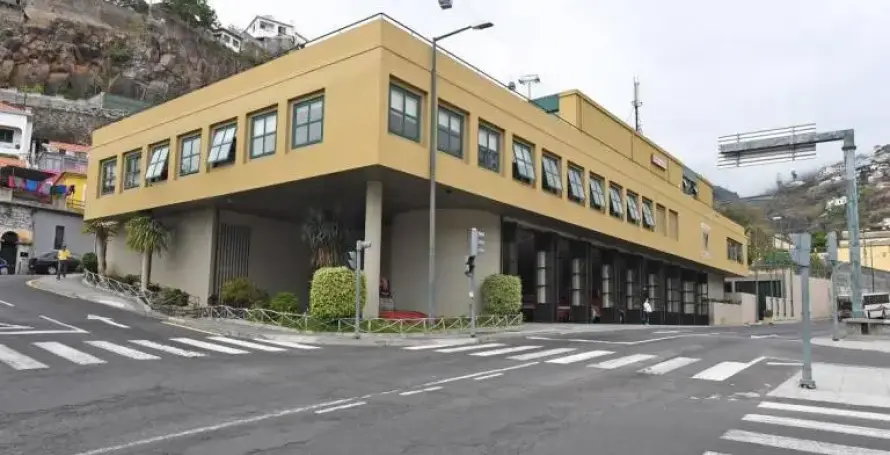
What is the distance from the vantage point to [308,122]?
23.6 m

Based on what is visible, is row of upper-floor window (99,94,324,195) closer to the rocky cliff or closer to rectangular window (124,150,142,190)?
rectangular window (124,150,142,190)

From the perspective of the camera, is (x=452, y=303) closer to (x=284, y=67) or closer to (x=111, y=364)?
(x=284, y=67)

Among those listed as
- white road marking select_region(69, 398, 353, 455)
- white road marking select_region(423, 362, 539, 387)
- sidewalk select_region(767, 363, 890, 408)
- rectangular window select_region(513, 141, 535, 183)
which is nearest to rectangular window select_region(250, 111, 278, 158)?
rectangular window select_region(513, 141, 535, 183)

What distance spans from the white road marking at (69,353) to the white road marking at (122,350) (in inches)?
26.0

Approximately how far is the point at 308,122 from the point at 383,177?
335 centimetres

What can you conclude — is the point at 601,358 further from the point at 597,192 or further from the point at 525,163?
the point at 597,192

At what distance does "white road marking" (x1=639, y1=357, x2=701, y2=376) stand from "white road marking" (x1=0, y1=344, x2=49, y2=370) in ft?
37.6

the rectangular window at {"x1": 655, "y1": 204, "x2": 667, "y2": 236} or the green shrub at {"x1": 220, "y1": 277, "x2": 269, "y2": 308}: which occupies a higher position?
the rectangular window at {"x1": 655, "y1": 204, "x2": 667, "y2": 236}

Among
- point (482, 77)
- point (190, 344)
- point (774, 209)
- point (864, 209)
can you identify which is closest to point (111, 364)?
point (190, 344)

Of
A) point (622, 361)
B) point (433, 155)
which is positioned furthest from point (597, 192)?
point (622, 361)

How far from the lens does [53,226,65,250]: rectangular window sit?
174 ft

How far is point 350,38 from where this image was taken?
74.1 feet

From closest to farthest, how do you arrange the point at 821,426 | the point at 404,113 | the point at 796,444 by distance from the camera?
1. the point at 796,444
2. the point at 821,426
3. the point at 404,113

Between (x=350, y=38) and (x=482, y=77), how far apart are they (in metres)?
6.25
